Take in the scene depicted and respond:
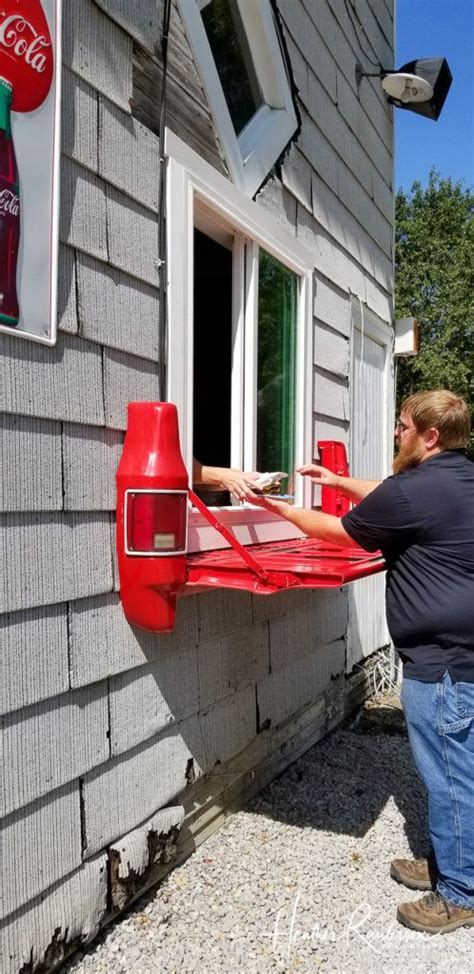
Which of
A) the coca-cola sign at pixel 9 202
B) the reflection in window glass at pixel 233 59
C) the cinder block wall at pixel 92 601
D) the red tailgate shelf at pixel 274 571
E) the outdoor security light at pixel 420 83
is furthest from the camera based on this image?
the outdoor security light at pixel 420 83

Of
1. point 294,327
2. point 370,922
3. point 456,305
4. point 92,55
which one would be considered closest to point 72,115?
point 92,55

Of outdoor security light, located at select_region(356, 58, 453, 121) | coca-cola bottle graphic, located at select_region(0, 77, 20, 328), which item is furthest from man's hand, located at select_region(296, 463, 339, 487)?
outdoor security light, located at select_region(356, 58, 453, 121)

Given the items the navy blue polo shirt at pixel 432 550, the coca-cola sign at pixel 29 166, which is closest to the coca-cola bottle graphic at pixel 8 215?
the coca-cola sign at pixel 29 166

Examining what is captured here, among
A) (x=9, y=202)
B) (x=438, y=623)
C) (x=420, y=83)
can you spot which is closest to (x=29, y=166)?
(x=9, y=202)

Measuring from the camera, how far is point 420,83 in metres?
4.83

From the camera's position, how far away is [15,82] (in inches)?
72.2

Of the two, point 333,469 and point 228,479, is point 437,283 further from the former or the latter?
point 228,479

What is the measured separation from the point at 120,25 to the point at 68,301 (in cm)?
91

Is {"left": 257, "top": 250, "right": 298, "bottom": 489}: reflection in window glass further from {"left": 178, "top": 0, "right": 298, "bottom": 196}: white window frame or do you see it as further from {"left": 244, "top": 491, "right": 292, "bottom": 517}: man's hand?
{"left": 244, "top": 491, "right": 292, "bottom": 517}: man's hand

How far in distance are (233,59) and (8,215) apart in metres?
1.85

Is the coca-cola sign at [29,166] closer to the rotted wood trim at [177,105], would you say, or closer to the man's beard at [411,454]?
the rotted wood trim at [177,105]

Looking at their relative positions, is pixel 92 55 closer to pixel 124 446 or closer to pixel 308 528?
pixel 124 446

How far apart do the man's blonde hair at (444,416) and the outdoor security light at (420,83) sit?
313cm

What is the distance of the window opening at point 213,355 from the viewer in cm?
338
